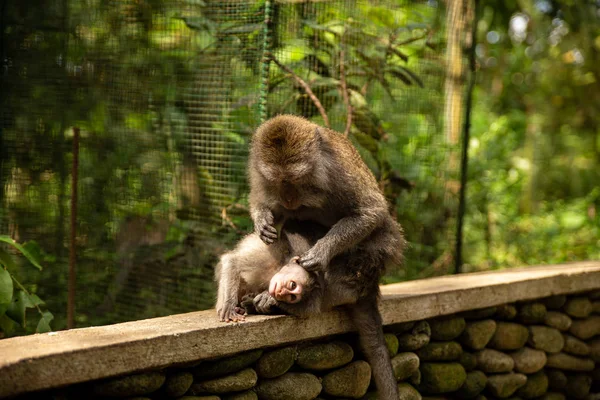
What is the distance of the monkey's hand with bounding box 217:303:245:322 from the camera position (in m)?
3.27

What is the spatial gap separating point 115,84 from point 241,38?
3.50ft

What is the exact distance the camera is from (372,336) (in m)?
3.66

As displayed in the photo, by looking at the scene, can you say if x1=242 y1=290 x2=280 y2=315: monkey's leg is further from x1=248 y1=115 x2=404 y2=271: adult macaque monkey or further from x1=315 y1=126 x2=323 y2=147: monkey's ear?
x1=315 y1=126 x2=323 y2=147: monkey's ear

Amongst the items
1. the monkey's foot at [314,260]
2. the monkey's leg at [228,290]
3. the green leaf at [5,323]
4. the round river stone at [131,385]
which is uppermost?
the monkey's foot at [314,260]

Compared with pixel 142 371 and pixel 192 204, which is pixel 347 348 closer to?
pixel 142 371

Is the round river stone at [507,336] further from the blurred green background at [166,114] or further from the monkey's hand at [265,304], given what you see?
the monkey's hand at [265,304]

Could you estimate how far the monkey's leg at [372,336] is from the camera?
142 inches

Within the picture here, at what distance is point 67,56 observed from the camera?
4.89m

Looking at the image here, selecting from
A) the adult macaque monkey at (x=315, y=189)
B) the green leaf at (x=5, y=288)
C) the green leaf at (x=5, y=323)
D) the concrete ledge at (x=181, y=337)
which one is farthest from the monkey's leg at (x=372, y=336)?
the green leaf at (x=5, y=323)

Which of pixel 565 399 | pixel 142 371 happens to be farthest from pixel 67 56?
pixel 565 399

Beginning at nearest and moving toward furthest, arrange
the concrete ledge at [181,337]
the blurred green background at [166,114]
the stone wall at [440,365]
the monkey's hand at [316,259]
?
the concrete ledge at [181,337] < the stone wall at [440,365] < the monkey's hand at [316,259] < the blurred green background at [166,114]

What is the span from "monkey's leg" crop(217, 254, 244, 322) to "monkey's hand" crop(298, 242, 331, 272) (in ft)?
1.22

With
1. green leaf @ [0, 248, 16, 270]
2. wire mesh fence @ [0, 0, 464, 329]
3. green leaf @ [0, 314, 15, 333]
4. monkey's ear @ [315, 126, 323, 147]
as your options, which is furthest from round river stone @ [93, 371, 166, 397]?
wire mesh fence @ [0, 0, 464, 329]

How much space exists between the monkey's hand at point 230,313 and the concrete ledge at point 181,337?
5 cm
